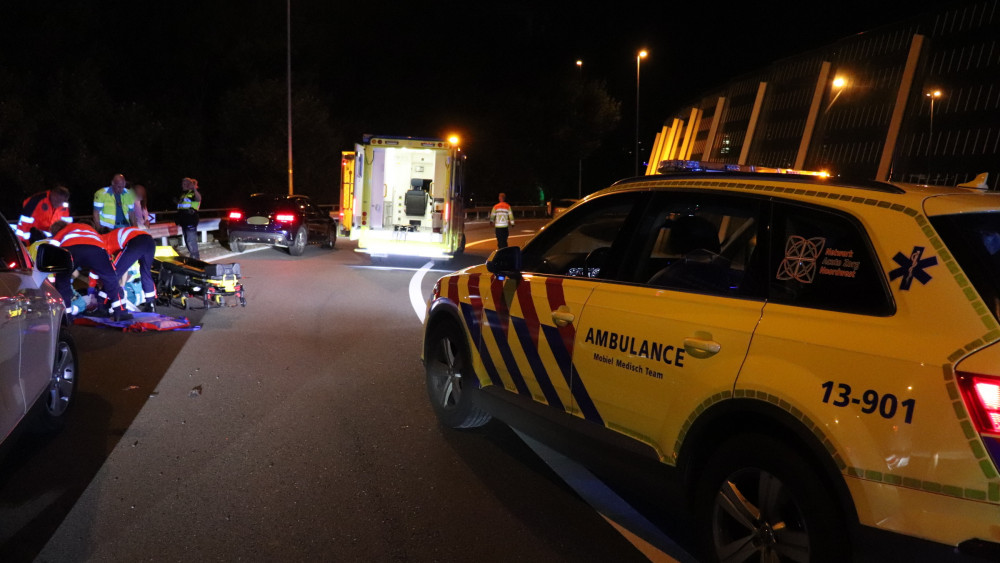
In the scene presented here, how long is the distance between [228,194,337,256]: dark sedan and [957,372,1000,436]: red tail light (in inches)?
705

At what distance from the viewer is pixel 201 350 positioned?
8352mm

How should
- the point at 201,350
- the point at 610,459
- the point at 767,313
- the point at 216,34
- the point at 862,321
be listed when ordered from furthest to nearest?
the point at 216,34 < the point at 201,350 < the point at 610,459 < the point at 767,313 < the point at 862,321

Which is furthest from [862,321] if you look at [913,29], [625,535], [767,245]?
[913,29]

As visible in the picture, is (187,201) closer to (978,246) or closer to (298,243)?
(298,243)

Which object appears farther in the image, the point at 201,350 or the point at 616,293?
the point at 201,350

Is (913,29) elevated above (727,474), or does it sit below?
above

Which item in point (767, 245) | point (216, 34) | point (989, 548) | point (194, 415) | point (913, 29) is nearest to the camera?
point (989, 548)

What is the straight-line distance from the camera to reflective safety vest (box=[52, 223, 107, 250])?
29.7 feet

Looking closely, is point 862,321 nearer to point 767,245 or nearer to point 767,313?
point 767,313

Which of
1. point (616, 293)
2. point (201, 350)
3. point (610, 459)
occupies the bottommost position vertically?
point (201, 350)

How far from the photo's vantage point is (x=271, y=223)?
19094 mm

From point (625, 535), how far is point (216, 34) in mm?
42882

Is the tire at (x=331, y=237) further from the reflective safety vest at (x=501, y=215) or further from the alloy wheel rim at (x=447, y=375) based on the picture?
the alloy wheel rim at (x=447, y=375)

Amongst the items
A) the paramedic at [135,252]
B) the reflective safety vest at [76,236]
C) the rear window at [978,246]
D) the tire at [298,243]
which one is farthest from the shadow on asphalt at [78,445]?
the tire at [298,243]
